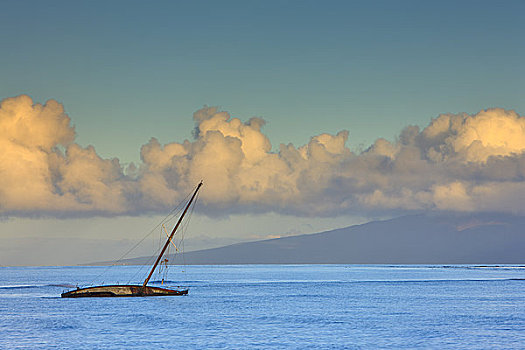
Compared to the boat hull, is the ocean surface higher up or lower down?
lower down

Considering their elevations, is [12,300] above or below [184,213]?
below

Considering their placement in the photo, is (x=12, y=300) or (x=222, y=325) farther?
(x=12, y=300)

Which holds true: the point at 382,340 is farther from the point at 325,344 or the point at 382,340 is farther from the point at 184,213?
the point at 184,213

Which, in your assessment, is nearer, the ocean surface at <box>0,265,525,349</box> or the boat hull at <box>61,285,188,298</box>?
the ocean surface at <box>0,265,525,349</box>

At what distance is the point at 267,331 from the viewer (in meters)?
105

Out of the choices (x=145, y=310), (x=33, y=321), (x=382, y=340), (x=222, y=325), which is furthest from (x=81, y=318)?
(x=382, y=340)

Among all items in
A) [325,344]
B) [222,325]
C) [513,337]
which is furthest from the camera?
[222,325]

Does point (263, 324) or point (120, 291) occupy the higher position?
point (120, 291)

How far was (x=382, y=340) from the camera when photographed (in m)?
95.1

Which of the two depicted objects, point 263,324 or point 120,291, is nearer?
point 263,324

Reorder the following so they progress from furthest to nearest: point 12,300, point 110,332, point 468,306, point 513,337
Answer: point 12,300 < point 468,306 < point 110,332 < point 513,337

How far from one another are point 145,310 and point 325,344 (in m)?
61.0

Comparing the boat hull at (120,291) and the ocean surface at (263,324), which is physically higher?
the boat hull at (120,291)

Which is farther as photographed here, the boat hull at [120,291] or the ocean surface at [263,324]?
the boat hull at [120,291]
